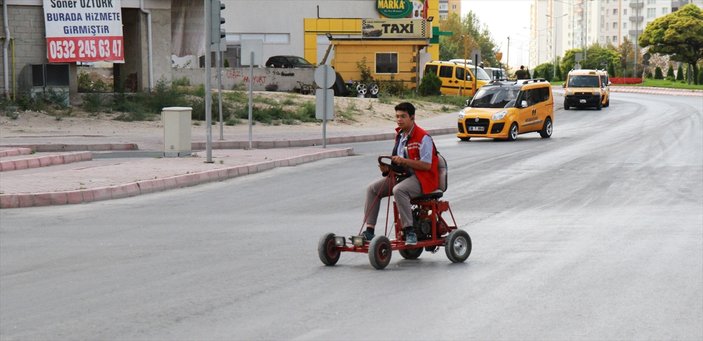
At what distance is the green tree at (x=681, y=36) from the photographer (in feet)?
343

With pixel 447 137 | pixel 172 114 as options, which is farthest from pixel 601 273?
pixel 447 137

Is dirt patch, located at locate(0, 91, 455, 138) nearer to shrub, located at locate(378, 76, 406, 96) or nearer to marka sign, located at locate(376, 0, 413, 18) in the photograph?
shrub, located at locate(378, 76, 406, 96)

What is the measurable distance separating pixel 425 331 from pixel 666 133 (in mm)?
27325

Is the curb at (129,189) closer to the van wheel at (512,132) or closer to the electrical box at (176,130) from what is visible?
the electrical box at (176,130)

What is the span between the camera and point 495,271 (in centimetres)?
1020

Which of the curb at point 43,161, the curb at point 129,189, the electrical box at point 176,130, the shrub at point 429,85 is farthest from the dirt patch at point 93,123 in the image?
the shrub at point 429,85

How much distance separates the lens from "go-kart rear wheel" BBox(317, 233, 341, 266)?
1038cm

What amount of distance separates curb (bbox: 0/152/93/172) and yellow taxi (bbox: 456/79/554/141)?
40.9 feet

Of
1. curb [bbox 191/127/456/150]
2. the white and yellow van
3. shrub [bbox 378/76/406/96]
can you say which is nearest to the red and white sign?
curb [bbox 191/127/456/150]

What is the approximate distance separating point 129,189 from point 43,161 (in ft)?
14.7

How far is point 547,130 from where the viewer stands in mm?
33312

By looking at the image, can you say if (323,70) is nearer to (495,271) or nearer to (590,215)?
(590,215)

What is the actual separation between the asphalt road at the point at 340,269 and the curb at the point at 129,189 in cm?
40

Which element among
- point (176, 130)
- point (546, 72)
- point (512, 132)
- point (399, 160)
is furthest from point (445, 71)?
point (546, 72)
